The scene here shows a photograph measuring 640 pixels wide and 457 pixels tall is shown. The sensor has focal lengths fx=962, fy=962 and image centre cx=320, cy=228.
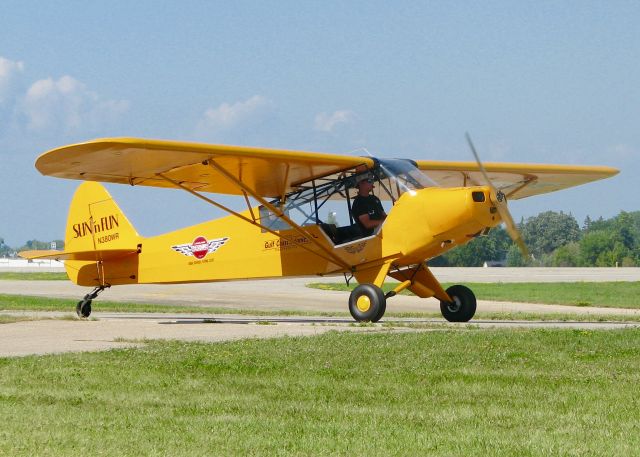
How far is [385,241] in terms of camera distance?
1809cm

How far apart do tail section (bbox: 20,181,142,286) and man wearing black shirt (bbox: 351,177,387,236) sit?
654 centimetres

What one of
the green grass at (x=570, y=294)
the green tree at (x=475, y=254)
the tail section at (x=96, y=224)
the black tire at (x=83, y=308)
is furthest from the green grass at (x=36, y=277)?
the green tree at (x=475, y=254)

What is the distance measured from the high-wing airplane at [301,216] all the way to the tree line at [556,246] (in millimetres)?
64587

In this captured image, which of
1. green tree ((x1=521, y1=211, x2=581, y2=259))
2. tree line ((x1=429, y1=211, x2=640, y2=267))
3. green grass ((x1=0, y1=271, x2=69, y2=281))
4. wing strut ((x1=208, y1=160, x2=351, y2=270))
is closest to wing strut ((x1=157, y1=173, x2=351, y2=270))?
wing strut ((x1=208, y1=160, x2=351, y2=270))

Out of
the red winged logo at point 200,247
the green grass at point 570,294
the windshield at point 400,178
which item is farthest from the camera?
the green grass at point 570,294

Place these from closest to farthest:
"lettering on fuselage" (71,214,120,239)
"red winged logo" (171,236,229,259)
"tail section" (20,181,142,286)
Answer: "red winged logo" (171,236,229,259), "tail section" (20,181,142,286), "lettering on fuselage" (71,214,120,239)

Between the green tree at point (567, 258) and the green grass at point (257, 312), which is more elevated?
the green tree at point (567, 258)

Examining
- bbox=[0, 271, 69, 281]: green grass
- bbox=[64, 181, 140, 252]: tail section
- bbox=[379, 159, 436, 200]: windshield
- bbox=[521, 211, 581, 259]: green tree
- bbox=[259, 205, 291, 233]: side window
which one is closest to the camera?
bbox=[379, 159, 436, 200]: windshield

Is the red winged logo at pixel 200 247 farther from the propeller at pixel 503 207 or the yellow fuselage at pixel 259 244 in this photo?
the propeller at pixel 503 207

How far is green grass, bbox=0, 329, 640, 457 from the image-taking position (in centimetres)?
652

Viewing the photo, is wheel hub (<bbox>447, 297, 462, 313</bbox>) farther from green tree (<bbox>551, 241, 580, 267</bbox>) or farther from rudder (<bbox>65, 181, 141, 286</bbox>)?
green tree (<bbox>551, 241, 580, 267</bbox>)

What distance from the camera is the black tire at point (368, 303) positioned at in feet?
57.6

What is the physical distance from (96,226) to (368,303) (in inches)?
345

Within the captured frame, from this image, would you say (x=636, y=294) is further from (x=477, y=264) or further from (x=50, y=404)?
(x=477, y=264)
